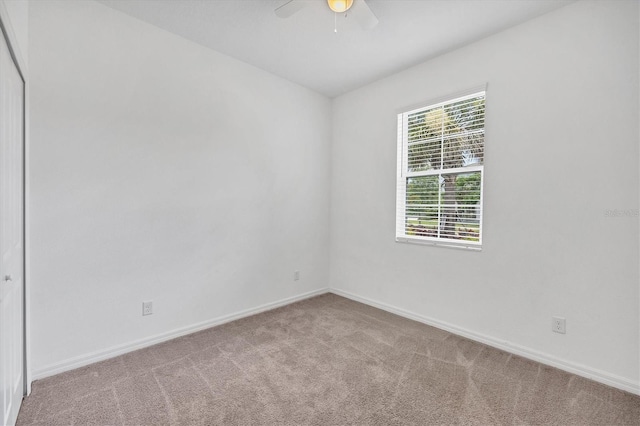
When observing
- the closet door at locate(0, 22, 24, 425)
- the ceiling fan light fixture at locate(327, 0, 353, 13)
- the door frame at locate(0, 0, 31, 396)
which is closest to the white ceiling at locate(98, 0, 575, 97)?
the ceiling fan light fixture at locate(327, 0, 353, 13)

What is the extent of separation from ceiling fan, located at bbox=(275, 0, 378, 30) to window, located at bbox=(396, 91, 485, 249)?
1.27 m

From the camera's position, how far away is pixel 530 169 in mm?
2387

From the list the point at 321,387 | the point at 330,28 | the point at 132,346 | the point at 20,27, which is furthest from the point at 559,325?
the point at 20,27

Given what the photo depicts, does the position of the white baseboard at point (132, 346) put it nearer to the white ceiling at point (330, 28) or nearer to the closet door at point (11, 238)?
the closet door at point (11, 238)

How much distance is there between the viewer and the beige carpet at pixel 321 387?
1.70 metres

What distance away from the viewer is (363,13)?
2023 millimetres

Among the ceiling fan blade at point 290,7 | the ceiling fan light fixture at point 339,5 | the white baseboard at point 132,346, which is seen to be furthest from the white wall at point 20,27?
the white baseboard at point 132,346

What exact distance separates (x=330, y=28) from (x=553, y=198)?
2.27 meters

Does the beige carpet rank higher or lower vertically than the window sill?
lower

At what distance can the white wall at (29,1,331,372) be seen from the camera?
2074 millimetres

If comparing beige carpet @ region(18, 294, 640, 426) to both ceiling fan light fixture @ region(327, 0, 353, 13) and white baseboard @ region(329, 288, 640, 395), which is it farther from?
ceiling fan light fixture @ region(327, 0, 353, 13)

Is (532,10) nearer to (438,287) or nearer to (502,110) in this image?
(502,110)

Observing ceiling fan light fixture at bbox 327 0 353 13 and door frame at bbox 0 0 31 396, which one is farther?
ceiling fan light fixture at bbox 327 0 353 13

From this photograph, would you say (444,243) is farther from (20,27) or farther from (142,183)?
(20,27)
